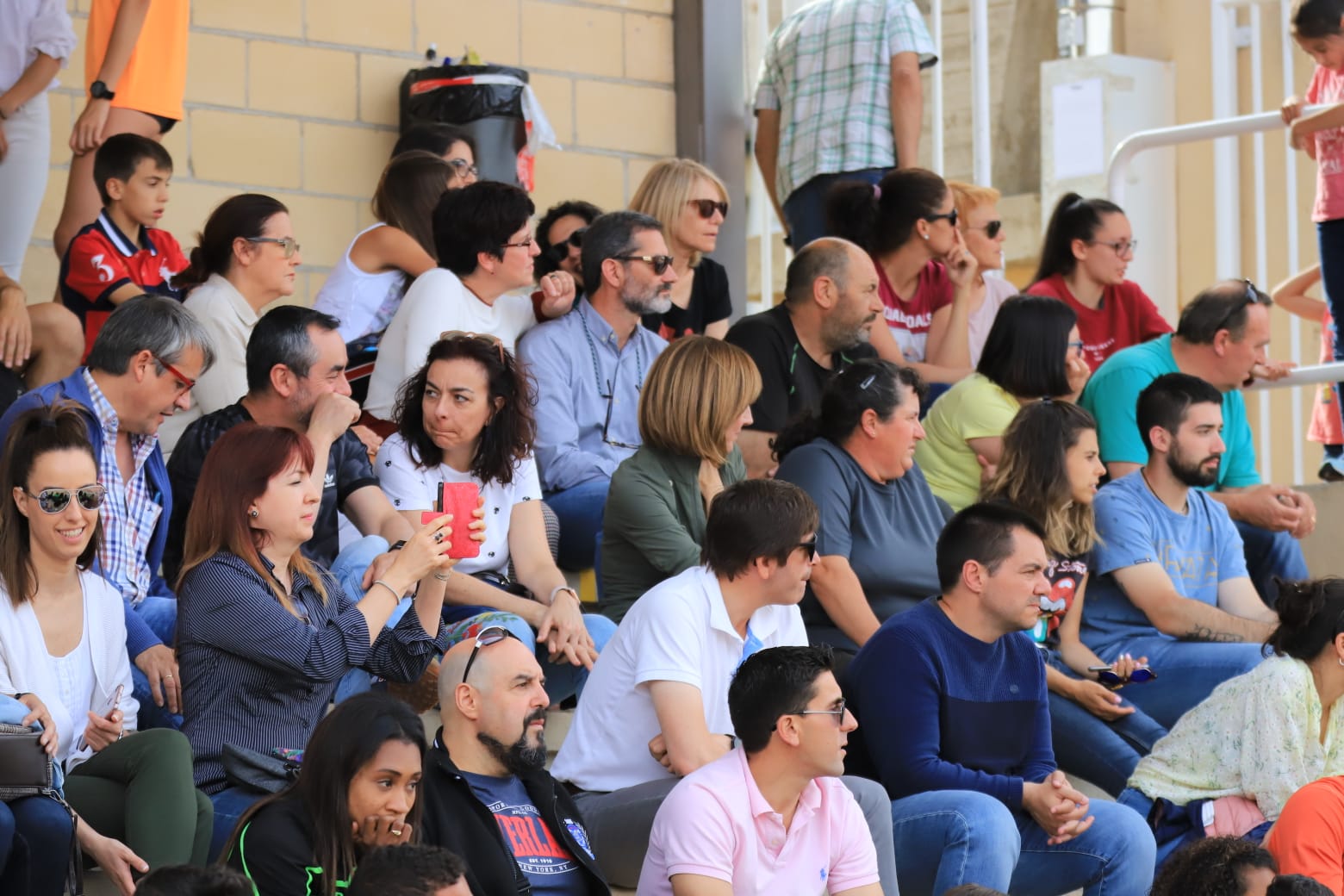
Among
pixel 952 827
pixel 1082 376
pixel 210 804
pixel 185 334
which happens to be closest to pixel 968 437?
pixel 1082 376

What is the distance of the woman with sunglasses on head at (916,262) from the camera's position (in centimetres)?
669

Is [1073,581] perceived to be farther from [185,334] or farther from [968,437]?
[185,334]

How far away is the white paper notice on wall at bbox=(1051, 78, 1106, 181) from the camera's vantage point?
9430mm

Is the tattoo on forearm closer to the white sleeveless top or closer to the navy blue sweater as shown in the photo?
the navy blue sweater

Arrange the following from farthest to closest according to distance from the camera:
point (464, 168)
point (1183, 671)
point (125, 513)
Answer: point (464, 168) < point (1183, 671) < point (125, 513)

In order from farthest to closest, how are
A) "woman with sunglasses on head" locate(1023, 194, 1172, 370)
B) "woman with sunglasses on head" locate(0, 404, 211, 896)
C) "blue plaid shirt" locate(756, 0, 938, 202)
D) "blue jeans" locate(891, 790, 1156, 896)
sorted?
"blue plaid shirt" locate(756, 0, 938, 202)
"woman with sunglasses on head" locate(1023, 194, 1172, 370)
"blue jeans" locate(891, 790, 1156, 896)
"woman with sunglasses on head" locate(0, 404, 211, 896)

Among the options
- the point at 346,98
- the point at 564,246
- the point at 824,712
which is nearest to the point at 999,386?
the point at 564,246

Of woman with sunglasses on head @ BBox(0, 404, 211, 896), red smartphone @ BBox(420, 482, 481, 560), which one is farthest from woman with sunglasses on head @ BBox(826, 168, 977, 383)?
woman with sunglasses on head @ BBox(0, 404, 211, 896)

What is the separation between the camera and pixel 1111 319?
6.97 metres

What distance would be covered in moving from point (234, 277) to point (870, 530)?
1930 millimetres

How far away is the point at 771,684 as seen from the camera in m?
3.80

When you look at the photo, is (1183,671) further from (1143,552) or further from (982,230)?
(982,230)

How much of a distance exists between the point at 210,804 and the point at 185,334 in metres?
1.32

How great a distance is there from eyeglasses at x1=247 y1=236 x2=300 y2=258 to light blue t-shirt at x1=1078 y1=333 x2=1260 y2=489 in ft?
8.15
